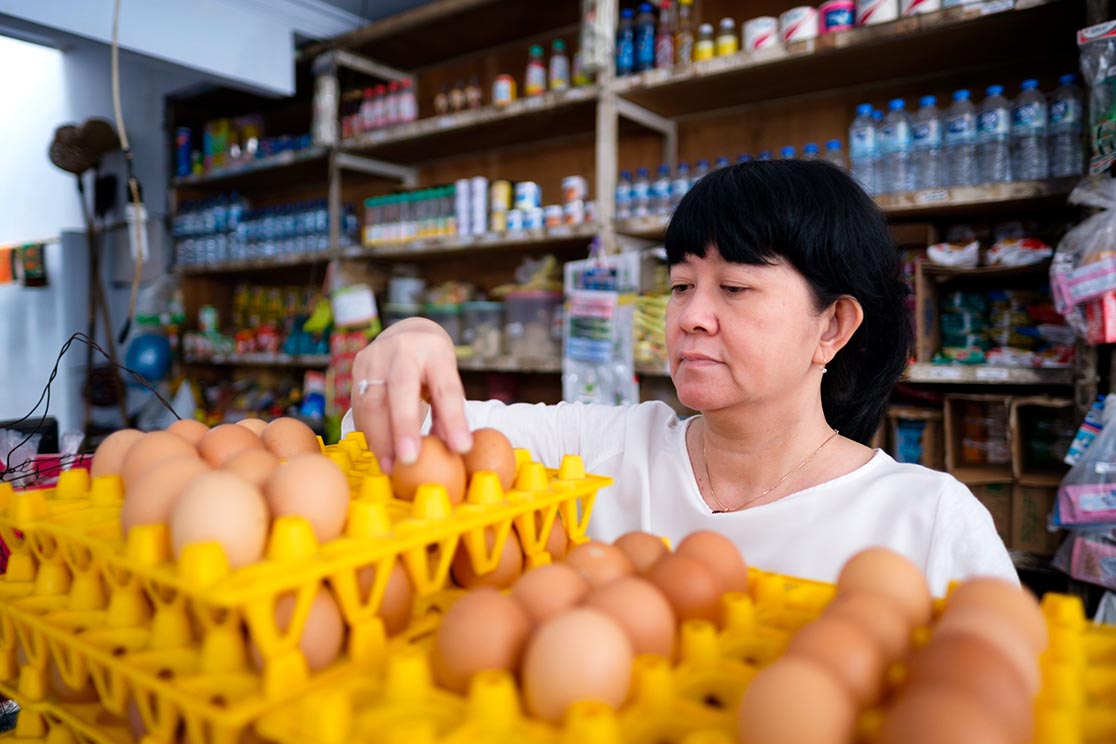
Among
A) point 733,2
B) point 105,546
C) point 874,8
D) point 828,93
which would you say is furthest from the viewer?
point 733,2

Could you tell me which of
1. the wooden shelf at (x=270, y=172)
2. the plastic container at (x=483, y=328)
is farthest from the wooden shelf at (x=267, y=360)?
the wooden shelf at (x=270, y=172)

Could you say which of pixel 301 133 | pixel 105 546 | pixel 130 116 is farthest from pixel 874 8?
pixel 130 116

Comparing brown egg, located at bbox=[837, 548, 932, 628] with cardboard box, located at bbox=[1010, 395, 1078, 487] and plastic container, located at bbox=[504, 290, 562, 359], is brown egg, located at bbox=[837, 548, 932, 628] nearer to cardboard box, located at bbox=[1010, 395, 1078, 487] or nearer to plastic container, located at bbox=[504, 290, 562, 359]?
cardboard box, located at bbox=[1010, 395, 1078, 487]

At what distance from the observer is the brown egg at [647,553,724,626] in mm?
542

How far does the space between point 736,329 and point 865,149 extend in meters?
1.42

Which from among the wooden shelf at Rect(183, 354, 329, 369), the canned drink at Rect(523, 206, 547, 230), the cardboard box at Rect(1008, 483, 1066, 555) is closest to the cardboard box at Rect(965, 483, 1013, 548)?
the cardboard box at Rect(1008, 483, 1066, 555)

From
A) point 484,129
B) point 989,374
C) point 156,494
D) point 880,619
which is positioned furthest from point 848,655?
point 484,129

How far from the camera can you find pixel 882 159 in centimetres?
223

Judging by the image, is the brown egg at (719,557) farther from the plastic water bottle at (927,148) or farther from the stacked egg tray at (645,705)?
the plastic water bottle at (927,148)

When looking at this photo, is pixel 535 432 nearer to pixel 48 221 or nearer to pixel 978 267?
pixel 978 267

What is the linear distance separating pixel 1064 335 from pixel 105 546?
2.39 metres

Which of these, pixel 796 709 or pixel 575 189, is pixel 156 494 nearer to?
pixel 796 709

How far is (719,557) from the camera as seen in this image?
60 centimetres

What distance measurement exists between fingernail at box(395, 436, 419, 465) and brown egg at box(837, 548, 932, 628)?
38cm
